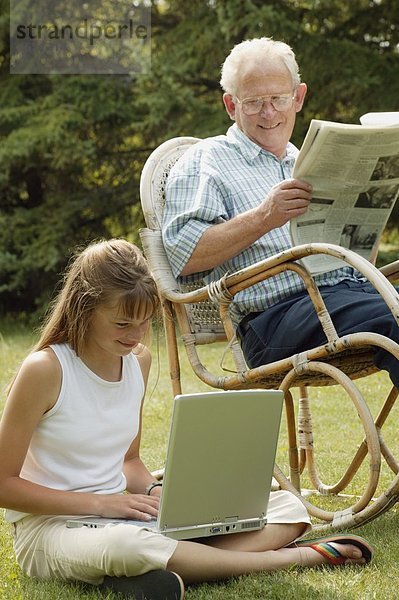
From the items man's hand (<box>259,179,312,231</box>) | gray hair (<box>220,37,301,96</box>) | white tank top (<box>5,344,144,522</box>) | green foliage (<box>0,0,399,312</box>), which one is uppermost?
gray hair (<box>220,37,301,96</box>)

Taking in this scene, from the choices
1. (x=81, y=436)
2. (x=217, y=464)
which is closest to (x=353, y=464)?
(x=217, y=464)

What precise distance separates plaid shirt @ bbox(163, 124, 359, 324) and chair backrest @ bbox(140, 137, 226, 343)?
0.18ft

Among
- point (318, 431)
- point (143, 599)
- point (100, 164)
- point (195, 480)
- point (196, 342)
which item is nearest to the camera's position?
point (143, 599)

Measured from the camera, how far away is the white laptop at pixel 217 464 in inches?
81.6

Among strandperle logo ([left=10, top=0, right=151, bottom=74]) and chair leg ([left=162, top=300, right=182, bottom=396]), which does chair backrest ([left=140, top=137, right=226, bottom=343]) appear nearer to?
chair leg ([left=162, top=300, right=182, bottom=396])

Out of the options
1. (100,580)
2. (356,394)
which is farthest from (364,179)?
(100,580)

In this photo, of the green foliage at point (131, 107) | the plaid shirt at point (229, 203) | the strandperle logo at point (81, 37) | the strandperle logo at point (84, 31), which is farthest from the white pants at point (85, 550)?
the strandperle logo at point (84, 31)

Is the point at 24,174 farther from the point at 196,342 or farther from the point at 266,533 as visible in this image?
the point at 266,533

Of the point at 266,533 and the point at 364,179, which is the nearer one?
the point at 266,533

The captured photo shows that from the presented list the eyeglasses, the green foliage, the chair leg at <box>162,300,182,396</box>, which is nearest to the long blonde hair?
the chair leg at <box>162,300,182,396</box>

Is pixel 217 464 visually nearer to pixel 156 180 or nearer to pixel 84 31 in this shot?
pixel 156 180

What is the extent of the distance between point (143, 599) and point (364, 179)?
1.24m

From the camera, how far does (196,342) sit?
3.05 metres

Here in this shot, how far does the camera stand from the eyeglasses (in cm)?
303
